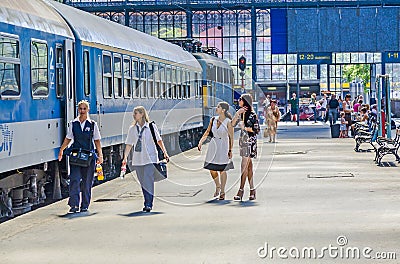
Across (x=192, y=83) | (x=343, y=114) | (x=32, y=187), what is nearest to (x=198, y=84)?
(x=192, y=83)

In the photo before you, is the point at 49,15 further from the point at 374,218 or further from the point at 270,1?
the point at 270,1

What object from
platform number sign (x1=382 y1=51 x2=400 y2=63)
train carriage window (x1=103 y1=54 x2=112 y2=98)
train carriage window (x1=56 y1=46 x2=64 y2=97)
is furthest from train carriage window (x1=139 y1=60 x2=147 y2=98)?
platform number sign (x1=382 y1=51 x2=400 y2=63)

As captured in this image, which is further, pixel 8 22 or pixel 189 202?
pixel 189 202

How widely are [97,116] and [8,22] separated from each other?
19.6ft

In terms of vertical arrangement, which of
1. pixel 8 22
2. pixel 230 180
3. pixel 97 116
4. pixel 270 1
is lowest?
pixel 230 180

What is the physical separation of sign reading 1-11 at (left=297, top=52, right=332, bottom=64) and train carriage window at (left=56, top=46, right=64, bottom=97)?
36680 mm

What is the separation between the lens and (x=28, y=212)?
1520cm

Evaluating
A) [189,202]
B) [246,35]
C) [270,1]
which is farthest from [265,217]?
[246,35]

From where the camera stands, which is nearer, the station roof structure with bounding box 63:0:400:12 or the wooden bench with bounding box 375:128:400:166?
the wooden bench with bounding box 375:128:400:166

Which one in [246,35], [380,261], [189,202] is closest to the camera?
[380,261]

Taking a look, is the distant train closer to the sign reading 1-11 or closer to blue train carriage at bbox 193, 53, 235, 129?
blue train carriage at bbox 193, 53, 235, 129

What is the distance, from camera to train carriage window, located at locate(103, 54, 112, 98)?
2043 cm

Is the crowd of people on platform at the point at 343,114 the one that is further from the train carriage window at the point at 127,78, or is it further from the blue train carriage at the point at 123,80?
the train carriage window at the point at 127,78

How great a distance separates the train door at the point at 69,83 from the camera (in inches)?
674
